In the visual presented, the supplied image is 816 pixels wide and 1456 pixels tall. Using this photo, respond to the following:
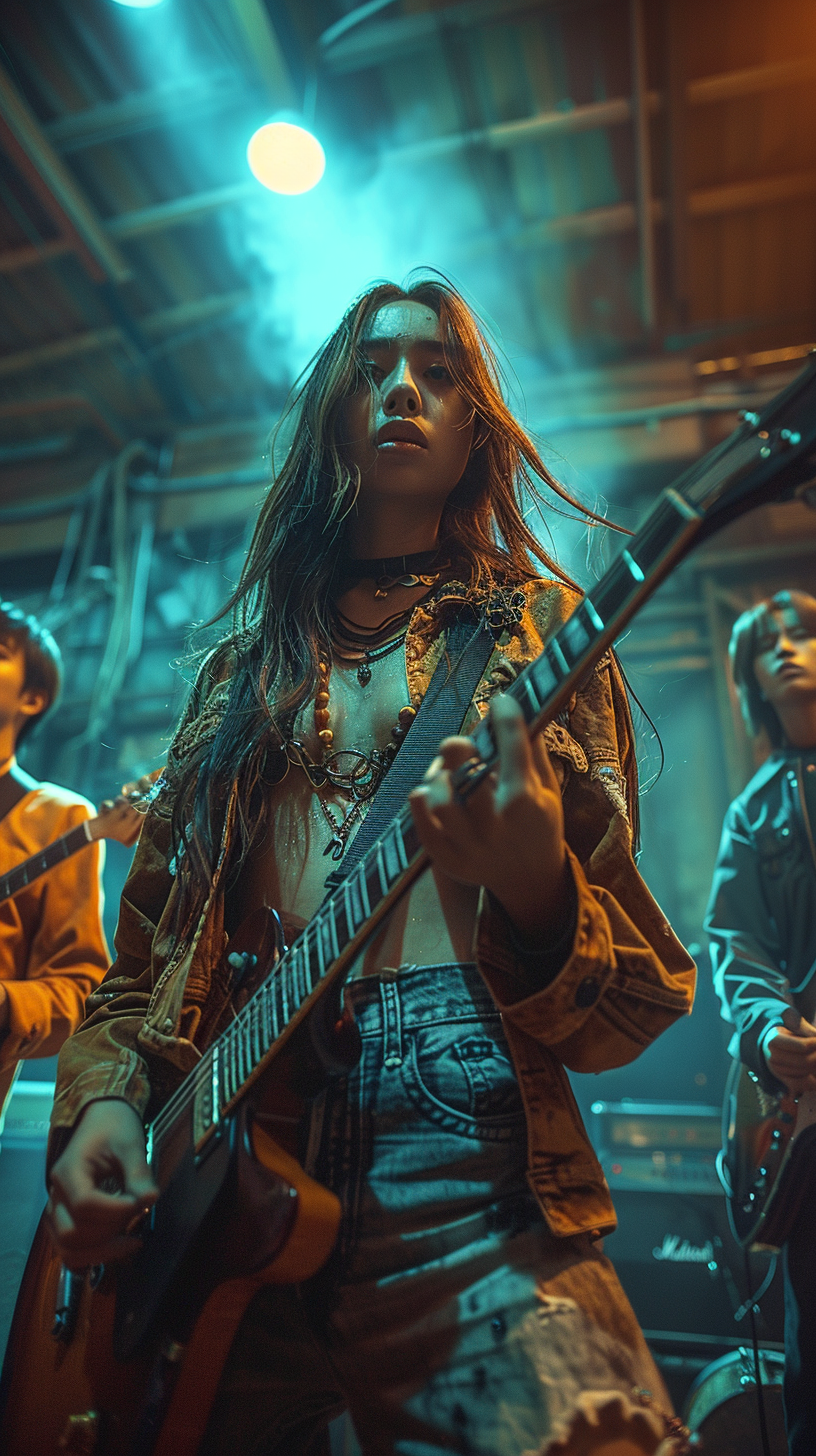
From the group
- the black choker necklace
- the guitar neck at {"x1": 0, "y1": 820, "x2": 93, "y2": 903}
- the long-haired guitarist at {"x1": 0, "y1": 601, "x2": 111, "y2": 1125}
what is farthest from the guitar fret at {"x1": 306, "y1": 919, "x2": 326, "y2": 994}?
the guitar neck at {"x1": 0, "y1": 820, "x2": 93, "y2": 903}

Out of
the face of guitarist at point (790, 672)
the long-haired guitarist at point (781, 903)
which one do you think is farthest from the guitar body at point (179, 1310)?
the face of guitarist at point (790, 672)

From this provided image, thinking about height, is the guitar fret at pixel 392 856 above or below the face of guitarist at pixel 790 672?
below

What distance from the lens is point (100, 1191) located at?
1.17 meters

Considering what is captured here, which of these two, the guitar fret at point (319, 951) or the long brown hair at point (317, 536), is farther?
the long brown hair at point (317, 536)

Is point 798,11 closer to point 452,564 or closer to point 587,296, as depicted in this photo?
point 587,296

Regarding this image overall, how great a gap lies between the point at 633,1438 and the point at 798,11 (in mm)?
5557

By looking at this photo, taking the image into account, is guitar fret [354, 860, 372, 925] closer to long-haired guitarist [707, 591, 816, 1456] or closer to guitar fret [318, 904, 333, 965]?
guitar fret [318, 904, 333, 965]

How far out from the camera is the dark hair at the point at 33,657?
130 inches

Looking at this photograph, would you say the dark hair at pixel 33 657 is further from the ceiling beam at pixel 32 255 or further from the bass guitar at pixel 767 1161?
the ceiling beam at pixel 32 255

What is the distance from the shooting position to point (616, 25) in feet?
14.4

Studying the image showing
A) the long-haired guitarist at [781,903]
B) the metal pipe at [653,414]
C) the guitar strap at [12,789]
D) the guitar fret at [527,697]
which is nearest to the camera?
the guitar fret at [527,697]

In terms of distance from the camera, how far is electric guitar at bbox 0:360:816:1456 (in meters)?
1.04

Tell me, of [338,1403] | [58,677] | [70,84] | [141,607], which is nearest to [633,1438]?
[338,1403]

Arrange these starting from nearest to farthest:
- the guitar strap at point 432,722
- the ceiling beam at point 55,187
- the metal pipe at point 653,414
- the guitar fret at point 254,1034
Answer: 1. the guitar fret at point 254,1034
2. the guitar strap at point 432,722
3. the ceiling beam at point 55,187
4. the metal pipe at point 653,414
